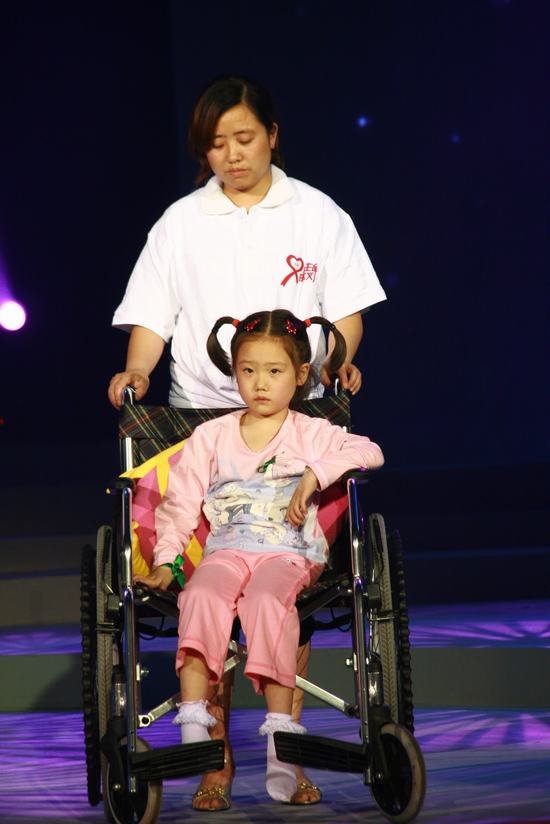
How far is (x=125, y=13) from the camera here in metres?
6.07

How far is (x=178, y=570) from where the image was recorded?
2619 millimetres

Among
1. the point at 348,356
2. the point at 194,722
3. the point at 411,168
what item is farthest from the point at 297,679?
the point at 411,168

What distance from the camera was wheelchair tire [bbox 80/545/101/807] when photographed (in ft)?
8.45

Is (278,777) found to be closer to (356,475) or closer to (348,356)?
(356,475)

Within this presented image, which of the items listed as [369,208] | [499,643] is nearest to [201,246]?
[499,643]

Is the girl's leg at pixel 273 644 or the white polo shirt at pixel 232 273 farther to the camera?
the white polo shirt at pixel 232 273

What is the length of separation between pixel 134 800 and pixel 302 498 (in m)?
0.60

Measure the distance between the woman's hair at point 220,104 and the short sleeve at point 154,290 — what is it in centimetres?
22

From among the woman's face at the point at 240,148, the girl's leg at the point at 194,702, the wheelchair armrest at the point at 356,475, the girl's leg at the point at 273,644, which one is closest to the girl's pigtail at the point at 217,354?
the woman's face at the point at 240,148

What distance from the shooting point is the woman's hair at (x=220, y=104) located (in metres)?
2.90

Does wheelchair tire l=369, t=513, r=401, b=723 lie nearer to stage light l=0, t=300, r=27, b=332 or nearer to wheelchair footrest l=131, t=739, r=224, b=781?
wheelchair footrest l=131, t=739, r=224, b=781

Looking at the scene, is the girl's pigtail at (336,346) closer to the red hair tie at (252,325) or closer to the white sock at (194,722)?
the red hair tie at (252,325)

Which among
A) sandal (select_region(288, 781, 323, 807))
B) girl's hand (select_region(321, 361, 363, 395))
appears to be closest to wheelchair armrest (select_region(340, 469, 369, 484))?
girl's hand (select_region(321, 361, 363, 395))

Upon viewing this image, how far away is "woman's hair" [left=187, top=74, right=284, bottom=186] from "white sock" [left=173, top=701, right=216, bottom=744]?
1169mm
